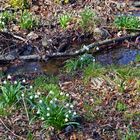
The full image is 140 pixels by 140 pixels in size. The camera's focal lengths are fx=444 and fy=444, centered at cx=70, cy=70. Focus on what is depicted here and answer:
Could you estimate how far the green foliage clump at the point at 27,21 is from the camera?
34.2ft

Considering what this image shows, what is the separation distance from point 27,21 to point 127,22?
7.69 ft

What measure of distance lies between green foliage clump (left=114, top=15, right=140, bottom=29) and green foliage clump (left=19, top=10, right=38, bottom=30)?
194 cm

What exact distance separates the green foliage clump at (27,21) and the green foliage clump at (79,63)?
7.18 ft

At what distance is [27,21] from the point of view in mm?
10430

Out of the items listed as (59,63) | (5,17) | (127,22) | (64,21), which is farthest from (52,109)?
(5,17)

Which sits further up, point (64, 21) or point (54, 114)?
point (54, 114)

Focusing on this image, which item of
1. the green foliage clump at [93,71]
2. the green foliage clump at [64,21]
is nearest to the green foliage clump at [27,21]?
the green foliage clump at [64,21]

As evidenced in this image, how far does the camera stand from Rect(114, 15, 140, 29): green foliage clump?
10297 millimetres

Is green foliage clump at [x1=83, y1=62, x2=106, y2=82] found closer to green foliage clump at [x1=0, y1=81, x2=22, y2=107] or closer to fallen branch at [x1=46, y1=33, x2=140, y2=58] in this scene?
fallen branch at [x1=46, y1=33, x2=140, y2=58]

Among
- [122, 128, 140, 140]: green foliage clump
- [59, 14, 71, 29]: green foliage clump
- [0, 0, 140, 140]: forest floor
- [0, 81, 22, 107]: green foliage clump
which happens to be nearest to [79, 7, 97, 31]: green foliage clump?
[0, 0, 140, 140]: forest floor

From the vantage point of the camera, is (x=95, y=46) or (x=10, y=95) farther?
(x=95, y=46)

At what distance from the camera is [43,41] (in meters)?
10.0

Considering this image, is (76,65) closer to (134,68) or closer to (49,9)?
(134,68)

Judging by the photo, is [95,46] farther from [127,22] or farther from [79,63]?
[127,22]
